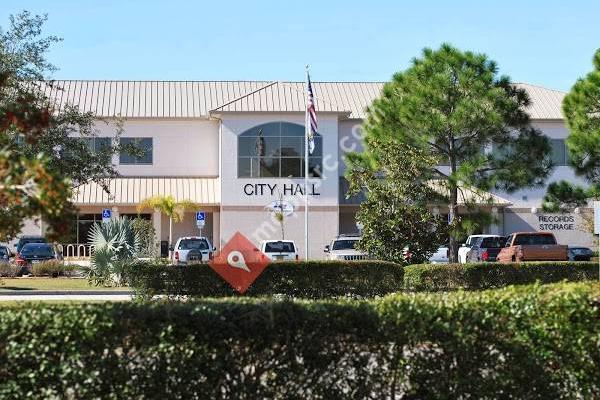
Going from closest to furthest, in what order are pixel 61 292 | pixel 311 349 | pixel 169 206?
pixel 311 349, pixel 61 292, pixel 169 206

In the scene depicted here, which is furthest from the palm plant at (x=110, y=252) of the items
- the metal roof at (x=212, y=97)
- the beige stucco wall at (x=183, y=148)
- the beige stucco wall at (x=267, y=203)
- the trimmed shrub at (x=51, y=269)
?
the beige stucco wall at (x=183, y=148)

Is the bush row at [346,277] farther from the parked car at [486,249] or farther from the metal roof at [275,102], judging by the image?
the metal roof at [275,102]

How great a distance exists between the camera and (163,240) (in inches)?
1969

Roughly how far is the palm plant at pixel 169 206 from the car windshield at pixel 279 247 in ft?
39.1

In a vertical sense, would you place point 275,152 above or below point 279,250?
above

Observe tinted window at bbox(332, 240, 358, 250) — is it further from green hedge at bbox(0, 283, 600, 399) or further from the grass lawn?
green hedge at bbox(0, 283, 600, 399)

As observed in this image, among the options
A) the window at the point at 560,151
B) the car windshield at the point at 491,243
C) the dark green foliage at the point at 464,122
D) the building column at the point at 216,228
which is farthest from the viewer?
the window at the point at 560,151

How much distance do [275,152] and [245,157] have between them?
159cm

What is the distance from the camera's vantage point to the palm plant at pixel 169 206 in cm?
4684

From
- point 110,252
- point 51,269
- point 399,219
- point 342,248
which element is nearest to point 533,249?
point 342,248

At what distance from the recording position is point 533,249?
1379 inches

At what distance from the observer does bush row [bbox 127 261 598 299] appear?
2061 cm

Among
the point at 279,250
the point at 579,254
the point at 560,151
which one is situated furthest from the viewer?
the point at 560,151

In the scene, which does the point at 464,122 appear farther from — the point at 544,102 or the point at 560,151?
the point at 544,102
